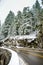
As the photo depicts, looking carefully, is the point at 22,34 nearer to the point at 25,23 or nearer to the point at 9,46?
the point at 25,23

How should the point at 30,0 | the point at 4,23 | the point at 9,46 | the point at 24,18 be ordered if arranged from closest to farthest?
the point at 30,0 → the point at 24,18 → the point at 4,23 → the point at 9,46

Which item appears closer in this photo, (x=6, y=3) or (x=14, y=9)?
(x=6, y=3)

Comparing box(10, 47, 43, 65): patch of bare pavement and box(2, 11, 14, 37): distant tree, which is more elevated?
box(2, 11, 14, 37): distant tree

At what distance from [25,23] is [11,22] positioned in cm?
129

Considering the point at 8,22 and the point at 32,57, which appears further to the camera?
the point at 8,22

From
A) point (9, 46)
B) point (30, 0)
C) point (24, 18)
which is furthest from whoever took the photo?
point (9, 46)

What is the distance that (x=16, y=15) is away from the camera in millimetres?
11836

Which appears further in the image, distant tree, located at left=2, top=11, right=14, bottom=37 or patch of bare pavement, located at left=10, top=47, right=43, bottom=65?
distant tree, located at left=2, top=11, right=14, bottom=37

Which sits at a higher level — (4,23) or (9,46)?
(4,23)

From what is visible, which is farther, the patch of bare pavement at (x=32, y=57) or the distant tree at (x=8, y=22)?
the distant tree at (x=8, y=22)

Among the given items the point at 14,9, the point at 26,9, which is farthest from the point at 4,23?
the point at 26,9

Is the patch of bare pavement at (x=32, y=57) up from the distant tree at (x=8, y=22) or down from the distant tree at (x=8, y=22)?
down

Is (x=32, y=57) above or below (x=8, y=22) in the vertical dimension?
below

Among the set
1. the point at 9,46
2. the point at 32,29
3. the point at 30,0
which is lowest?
the point at 9,46
